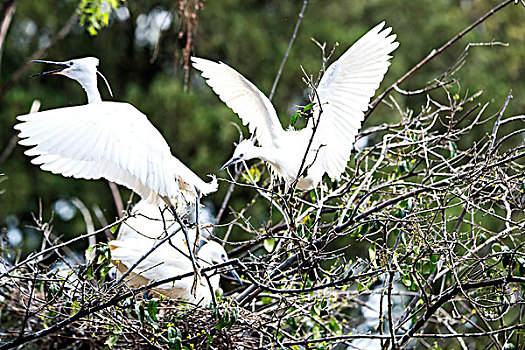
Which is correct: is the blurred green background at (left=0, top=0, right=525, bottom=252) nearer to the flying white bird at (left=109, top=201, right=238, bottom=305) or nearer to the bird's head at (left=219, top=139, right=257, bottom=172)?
the flying white bird at (left=109, top=201, right=238, bottom=305)

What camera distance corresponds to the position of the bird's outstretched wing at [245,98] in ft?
8.49

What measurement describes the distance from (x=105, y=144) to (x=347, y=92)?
3.44 feet

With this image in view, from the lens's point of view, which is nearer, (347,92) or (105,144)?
(105,144)

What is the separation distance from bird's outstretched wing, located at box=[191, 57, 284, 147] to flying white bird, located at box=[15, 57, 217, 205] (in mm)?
411

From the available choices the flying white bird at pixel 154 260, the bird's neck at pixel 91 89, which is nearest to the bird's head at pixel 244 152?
the flying white bird at pixel 154 260

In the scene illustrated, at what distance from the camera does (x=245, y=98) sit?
9.08 feet

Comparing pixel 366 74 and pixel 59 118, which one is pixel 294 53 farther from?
pixel 59 118

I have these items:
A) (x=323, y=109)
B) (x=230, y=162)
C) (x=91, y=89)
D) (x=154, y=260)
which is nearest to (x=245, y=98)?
(x=323, y=109)

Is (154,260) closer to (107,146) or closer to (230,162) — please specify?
(230,162)

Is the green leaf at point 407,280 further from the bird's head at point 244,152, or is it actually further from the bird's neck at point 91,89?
the bird's neck at point 91,89

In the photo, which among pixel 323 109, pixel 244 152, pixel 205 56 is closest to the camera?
pixel 244 152

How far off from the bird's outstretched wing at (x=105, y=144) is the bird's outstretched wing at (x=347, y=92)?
0.64 metres

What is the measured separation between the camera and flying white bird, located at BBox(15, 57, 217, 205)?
1993 mm

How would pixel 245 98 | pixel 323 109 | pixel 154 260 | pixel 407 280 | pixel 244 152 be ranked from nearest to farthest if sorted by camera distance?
pixel 407 280 < pixel 244 152 < pixel 323 109 < pixel 245 98 < pixel 154 260
